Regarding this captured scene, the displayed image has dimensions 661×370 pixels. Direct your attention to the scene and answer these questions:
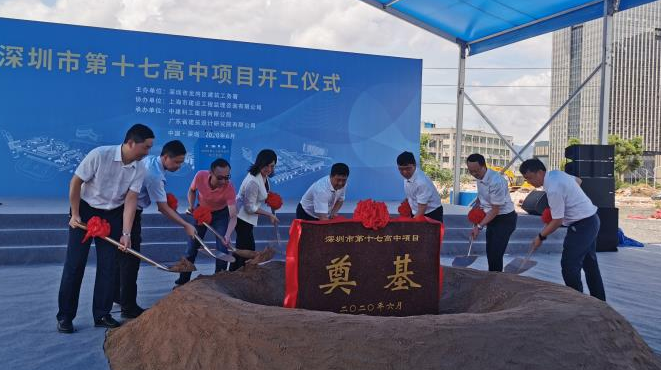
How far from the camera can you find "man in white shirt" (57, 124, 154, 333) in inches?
117

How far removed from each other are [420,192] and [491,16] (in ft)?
15.1

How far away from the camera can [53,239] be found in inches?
214

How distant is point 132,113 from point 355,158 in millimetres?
3399

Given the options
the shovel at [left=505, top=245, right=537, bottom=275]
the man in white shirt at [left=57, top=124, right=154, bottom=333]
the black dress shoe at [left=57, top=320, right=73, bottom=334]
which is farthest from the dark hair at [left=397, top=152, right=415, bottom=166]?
the black dress shoe at [left=57, top=320, right=73, bottom=334]

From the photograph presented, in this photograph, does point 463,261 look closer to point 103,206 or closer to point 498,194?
point 498,194

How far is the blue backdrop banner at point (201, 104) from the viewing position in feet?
25.2

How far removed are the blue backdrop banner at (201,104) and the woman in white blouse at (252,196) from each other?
456 centimetres

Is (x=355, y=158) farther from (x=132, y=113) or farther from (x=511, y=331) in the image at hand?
(x=511, y=331)

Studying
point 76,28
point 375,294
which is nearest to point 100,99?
point 76,28

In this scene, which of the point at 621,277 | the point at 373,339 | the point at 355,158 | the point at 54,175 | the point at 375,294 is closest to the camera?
the point at 373,339

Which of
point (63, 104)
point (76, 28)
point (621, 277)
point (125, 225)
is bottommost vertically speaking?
point (621, 277)

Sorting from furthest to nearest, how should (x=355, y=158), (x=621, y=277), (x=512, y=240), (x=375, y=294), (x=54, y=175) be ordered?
(x=355, y=158) → (x=54, y=175) → (x=512, y=240) → (x=621, y=277) → (x=375, y=294)

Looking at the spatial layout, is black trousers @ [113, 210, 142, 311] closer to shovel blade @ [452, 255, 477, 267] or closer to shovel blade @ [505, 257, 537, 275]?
shovel blade @ [452, 255, 477, 267]

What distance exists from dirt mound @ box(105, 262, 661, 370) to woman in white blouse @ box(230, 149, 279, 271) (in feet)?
4.31
